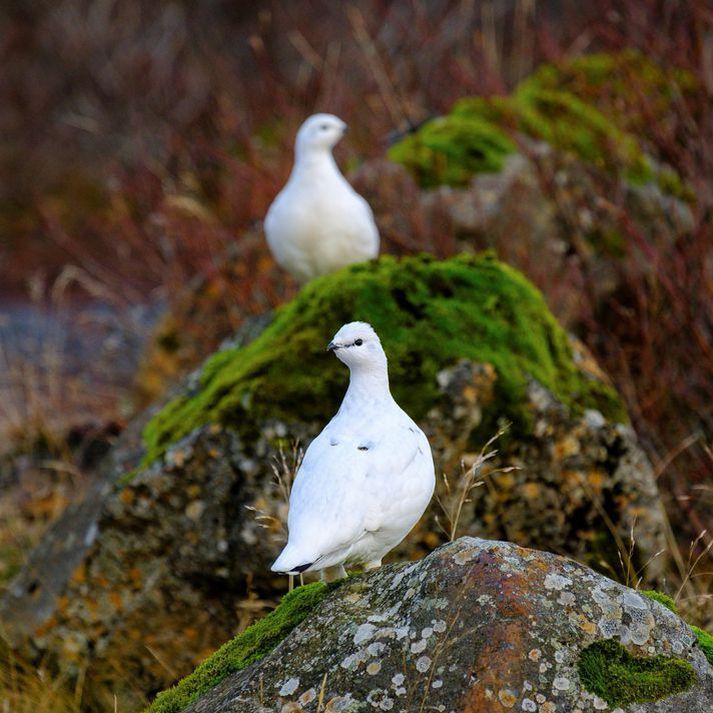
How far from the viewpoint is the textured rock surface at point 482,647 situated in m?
1.97

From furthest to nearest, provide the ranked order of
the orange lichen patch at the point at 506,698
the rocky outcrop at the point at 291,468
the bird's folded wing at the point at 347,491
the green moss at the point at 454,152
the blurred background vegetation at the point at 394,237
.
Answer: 1. the green moss at the point at 454,152
2. the blurred background vegetation at the point at 394,237
3. the rocky outcrop at the point at 291,468
4. the bird's folded wing at the point at 347,491
5. the orange lichen patch at the point at 506,698

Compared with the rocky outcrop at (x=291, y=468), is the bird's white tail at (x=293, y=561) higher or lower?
higher

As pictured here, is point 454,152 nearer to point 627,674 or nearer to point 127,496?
point 127,496

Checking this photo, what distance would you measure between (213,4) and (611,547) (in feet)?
41.3

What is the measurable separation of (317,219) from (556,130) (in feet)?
7.30

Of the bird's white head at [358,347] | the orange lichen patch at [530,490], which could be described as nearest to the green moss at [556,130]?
the orange lichen patch at [530,490]

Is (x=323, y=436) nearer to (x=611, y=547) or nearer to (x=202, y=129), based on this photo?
(x=611, y=547)

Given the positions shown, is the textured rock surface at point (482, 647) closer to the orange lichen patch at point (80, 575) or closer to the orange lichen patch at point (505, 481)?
the orange lichen patch at point (505, 481)

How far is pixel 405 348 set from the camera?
3.54 m

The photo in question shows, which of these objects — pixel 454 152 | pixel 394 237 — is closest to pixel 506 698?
pixel 394 237

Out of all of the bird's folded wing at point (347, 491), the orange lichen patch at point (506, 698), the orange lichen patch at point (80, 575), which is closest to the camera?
the orange lichen patch at point (506, 698)

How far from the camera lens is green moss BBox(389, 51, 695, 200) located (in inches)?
229

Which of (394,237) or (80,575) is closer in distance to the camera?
(80,575)

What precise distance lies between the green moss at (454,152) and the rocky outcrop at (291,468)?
210cm
